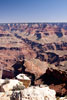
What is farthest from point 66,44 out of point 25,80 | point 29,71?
point 25,80

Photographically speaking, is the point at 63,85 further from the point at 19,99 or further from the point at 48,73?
the point at 19,99

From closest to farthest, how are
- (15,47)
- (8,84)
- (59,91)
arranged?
(8,84), (59,91), (15,47)

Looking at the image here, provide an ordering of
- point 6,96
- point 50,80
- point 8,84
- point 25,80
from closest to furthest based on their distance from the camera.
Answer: point 6,96, point 8,84, point 25,80, point 50,80

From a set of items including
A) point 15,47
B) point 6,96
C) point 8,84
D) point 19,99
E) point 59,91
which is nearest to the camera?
point 19,99

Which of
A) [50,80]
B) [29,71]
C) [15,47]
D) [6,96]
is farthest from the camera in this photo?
[15,47]

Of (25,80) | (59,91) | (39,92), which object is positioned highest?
(39,92)

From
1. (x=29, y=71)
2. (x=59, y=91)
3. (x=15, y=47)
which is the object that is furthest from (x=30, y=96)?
(x=15, y=47)

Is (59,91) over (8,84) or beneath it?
beneath

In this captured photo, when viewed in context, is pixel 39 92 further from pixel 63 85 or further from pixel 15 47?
pixel 15 47

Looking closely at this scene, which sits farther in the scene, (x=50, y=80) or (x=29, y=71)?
(x=29, y=71)
